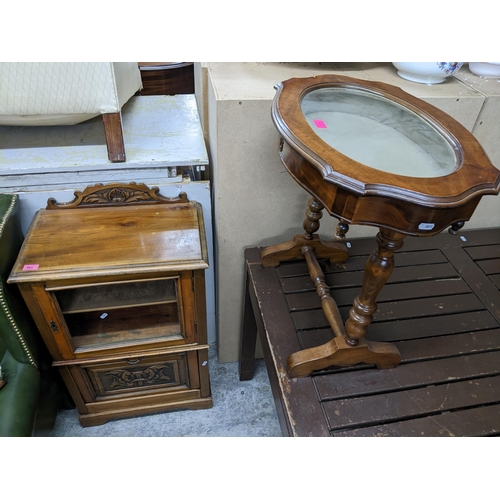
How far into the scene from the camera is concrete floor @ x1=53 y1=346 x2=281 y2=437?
59.9 inches

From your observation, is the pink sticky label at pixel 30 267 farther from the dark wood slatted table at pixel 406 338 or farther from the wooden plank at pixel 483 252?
the wooden plank at pixel 483 252

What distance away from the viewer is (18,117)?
1.18m

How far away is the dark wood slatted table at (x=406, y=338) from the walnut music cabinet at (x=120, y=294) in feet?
0.86

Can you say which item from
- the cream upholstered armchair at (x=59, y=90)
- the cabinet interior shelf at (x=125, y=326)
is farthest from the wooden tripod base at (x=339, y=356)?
the cream upholstered armchair at (x=59, y=90)

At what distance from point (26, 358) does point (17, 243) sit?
37cm

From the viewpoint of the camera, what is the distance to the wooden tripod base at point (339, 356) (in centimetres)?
100

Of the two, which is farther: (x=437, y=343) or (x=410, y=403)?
(x=437, y=343)

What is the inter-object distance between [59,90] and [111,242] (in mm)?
448

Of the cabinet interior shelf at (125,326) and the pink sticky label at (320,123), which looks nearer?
the pink sticky label at (320,123)

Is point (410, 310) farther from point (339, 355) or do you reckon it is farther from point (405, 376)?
point (339, 355)

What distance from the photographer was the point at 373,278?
863mm

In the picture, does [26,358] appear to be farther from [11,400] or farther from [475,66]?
[475,66]

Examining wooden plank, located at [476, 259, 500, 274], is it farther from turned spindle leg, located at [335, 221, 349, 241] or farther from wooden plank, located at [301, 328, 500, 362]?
turned spindle leg, located at [335, 221, 349, 241]

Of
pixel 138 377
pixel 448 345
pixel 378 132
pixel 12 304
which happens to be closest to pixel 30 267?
pixel 12 304
